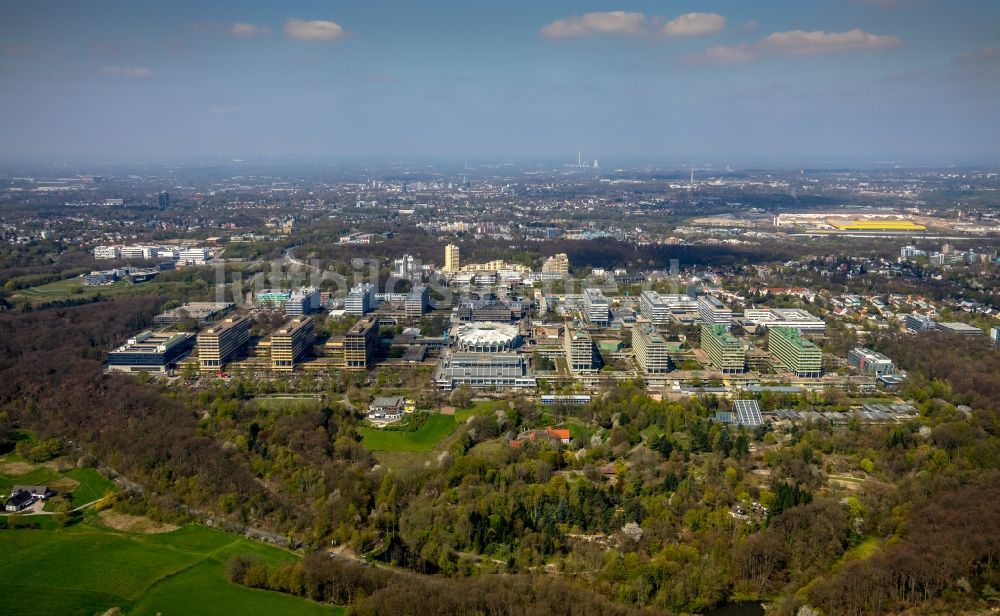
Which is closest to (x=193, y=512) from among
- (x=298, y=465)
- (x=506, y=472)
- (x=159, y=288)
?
(x=298, y=465)

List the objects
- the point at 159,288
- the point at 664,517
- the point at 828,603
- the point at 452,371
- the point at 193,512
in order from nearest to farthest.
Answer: the point at 828,603, the point at 664,517, the point at 193,512, the point at 452,371, the point at 159,288

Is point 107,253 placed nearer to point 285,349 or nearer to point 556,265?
point 285,349

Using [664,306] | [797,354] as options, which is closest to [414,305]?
[664,306]

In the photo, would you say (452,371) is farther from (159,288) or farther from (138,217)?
(138,217)

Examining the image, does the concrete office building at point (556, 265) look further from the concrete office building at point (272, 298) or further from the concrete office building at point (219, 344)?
the concrete office building at point (219, 344)

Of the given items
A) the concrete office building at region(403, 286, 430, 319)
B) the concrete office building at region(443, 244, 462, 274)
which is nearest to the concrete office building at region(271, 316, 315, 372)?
the concrete office building at region(403, 286, 430, 319)
